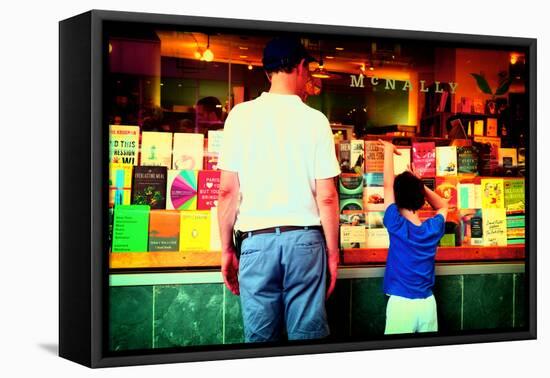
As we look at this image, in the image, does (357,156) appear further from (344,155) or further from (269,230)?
(269,230)

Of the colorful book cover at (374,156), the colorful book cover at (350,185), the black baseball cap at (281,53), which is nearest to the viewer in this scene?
the black baseball cap at (281,53)

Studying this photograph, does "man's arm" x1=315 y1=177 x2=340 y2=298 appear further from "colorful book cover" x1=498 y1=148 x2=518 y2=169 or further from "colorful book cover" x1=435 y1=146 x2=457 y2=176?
"colorful book cover" x1=498 y1=148 x2=518 y2=169

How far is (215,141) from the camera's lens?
24.6ft

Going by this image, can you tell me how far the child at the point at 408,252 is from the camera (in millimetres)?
8023

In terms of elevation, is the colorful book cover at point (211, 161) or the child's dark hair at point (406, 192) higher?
the colorful book cover at point (211, 161)

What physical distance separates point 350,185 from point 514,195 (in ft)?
4.74

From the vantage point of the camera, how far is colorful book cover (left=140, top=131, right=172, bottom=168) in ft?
24.0

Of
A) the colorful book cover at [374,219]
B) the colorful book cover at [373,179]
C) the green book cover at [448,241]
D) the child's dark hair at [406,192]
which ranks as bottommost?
the green book cover at [448,241]

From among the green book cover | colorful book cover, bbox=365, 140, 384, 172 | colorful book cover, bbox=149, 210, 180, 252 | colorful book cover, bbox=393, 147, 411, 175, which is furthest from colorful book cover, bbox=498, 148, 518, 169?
colorful book cover, bbox=149, 210, 180, 252

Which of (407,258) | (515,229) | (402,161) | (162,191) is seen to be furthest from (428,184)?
(162,191)

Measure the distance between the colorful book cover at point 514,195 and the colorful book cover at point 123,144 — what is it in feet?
9.76

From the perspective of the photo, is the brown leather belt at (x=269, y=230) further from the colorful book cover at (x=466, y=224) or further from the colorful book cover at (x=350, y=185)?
the colorful book cover at (x=466, y=224)

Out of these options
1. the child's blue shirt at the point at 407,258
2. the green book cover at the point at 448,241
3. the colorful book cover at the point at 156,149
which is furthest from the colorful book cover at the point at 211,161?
the green book cover at the point at 448,241

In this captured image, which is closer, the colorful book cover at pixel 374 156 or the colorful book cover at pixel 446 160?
the colorful book cover at pixel 374 156
